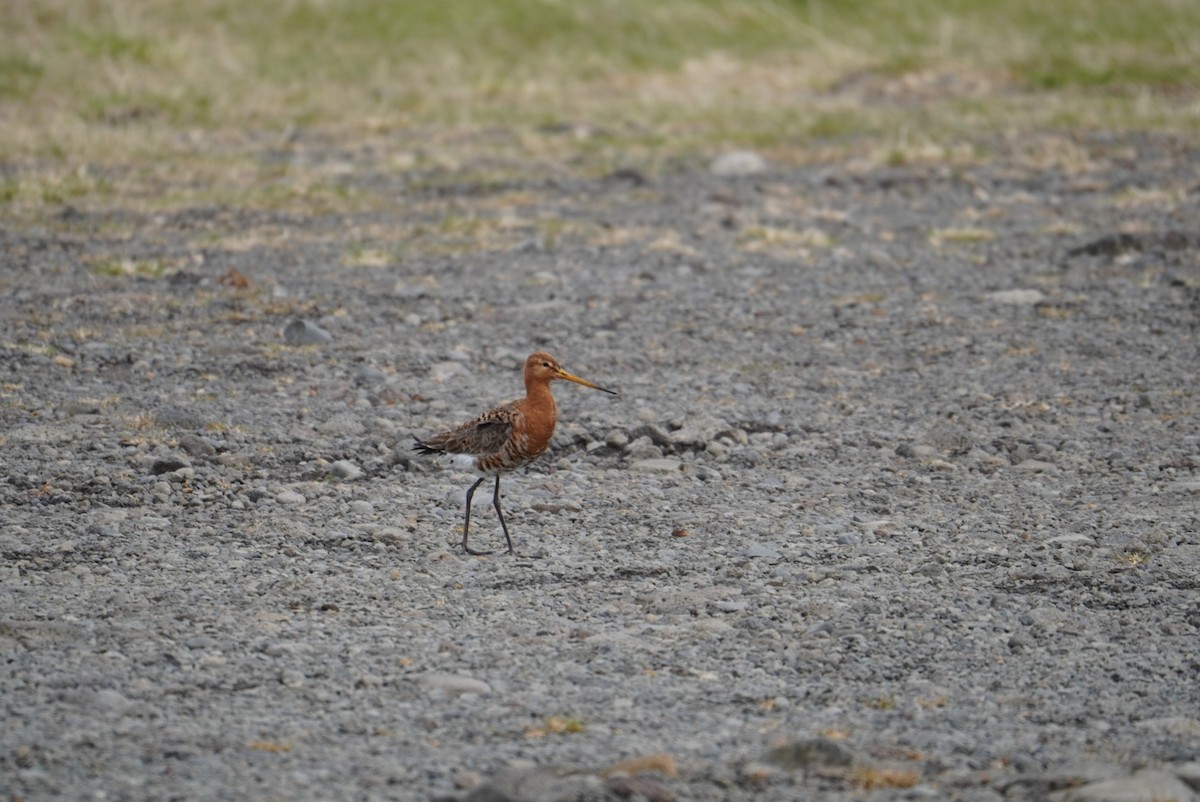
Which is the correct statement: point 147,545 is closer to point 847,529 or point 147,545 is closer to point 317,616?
point 317,616

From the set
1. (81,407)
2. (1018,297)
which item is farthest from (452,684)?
(1018,297)

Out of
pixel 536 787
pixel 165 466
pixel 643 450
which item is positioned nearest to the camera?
pixel 536 787

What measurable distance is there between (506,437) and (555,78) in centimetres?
1525

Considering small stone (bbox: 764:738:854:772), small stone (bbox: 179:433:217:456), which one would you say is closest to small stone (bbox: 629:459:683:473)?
small stone (bbox: 179:433:217:456)

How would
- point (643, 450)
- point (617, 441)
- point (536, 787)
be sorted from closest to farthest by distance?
1. point (536, 787)
2. point (643, 450)
3. point (617, 441)

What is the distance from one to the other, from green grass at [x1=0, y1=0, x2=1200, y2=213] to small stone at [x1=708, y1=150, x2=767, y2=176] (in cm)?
70

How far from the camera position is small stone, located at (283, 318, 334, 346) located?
983 centimetres

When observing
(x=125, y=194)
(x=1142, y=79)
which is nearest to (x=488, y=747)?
(x=125, y=194)

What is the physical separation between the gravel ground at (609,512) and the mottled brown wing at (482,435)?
1.32 ft

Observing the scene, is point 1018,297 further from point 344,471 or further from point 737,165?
point 344,471

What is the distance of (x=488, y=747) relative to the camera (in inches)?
192

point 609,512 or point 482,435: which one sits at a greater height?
point 482,435

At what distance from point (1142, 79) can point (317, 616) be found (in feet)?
55.7

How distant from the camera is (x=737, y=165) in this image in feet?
52.4
